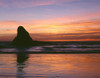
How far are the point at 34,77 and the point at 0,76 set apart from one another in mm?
1983

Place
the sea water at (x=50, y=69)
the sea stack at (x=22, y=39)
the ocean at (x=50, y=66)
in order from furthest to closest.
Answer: the sea stack at (x=22, y=39) → the ocean at (x=50, y=66) → the sea water at (x=50, y=69)

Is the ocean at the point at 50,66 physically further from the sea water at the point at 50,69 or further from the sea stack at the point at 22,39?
the sea stack at the point at 22,39

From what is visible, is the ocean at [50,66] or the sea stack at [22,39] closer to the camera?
the ocean at [50,66]

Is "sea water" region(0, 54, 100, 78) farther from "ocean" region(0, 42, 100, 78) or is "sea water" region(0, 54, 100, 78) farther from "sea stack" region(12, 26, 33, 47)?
"sea stack" region(12, 26, 33, 47)

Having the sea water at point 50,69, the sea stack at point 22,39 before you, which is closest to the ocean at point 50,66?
the sea water at point 50,69

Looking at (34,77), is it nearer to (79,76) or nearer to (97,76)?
(79,76)

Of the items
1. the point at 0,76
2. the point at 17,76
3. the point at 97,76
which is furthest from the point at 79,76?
the point at 0,76

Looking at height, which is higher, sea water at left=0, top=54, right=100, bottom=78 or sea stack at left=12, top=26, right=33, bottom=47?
sea stack at left=12, top=26, right=33, bottom=47

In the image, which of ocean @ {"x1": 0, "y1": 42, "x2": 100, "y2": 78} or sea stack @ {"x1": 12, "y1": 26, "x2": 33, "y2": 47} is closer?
ocean @ {"x1": 0, "y1": 42, "x2": 100, "y2": 78}

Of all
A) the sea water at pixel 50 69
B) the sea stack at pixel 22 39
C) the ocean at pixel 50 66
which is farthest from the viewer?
the sea stack at pixel 22 39

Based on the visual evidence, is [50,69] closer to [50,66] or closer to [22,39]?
[50,66]

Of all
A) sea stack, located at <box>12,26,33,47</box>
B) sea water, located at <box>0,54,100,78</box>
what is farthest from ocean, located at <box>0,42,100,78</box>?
sea stack, located at <box>12,26,33,47</box>

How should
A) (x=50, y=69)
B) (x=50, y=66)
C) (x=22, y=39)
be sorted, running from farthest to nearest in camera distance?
1. (x=22, y=39)
2. (x=50, y=66)
3. (x=50, y=69)

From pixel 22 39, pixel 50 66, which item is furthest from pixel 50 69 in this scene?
pixel 22 39
